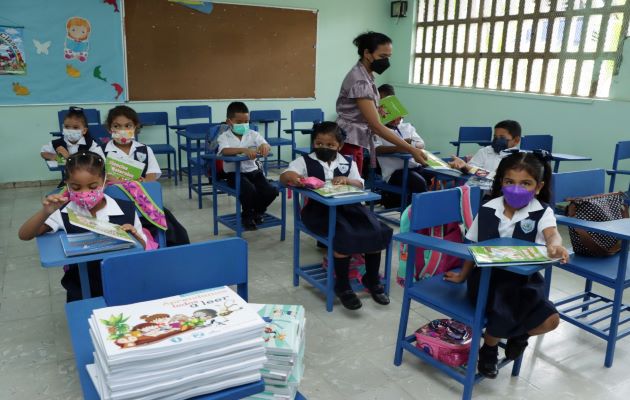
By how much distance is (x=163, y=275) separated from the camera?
1.28 m

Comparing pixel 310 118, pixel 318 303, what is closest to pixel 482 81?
pixel 310 118

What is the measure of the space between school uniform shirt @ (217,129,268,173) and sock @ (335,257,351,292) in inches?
60.8

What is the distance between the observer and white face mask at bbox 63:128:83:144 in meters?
3.71

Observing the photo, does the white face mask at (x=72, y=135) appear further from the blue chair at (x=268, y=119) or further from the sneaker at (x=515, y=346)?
the sneaker at (x=515, y=346)

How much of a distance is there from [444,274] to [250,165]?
2.23 m

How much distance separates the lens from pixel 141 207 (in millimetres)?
2201

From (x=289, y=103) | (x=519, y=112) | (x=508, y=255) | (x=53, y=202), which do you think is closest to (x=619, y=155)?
(x=519, y=112)

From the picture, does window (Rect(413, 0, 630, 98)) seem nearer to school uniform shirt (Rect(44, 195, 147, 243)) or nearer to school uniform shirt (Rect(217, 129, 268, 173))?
school uniform shirt (Rect(217, 129, 268, 173))

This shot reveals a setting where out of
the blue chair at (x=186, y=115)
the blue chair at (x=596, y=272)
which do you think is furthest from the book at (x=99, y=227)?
the blue chair at (x=186, y=115)

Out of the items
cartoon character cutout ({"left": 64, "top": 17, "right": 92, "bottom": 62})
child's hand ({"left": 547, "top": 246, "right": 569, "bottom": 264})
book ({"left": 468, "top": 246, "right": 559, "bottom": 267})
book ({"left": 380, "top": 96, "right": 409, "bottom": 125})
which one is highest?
cartoon character cutout ({"left": 64, "top": 17, "right": 92, "bottom": 62})

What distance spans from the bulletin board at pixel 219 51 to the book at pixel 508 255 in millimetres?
4930

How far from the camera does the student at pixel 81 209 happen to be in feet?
5.94

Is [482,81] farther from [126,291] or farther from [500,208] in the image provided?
[126,291]

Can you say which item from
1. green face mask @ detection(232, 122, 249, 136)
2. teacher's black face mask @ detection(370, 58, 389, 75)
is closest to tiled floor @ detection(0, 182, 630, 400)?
green face mask @ detection(232, 122, 249, 136)
